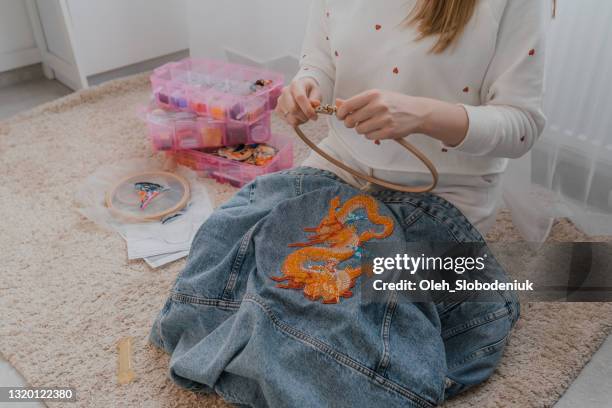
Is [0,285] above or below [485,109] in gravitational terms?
below

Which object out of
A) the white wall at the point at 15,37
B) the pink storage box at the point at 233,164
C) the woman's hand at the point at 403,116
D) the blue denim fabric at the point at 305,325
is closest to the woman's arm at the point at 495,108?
the woman's hand at the point at 403,116

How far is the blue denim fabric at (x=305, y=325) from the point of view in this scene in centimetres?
73

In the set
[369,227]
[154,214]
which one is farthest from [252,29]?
[369,227]

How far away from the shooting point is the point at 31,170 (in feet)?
4.70

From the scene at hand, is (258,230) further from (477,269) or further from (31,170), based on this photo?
(31,170)

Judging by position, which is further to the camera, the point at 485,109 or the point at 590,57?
the point at 590,57

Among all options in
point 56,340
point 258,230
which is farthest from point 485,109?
point 56,340

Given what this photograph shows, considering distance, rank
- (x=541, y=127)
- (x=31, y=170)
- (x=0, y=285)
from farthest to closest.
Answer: (x=31, y=170), (x=0, y=285), (x=541, y=127)

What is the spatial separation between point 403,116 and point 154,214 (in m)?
0.71

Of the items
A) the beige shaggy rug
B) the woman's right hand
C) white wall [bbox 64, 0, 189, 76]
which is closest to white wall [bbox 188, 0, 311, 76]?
white wall [bbox 64, 0, 189, 76]

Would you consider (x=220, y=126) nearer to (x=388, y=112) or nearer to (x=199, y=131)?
(x=199, y=131)

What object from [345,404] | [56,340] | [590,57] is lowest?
[56,340]

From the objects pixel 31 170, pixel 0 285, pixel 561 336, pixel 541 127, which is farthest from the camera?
pixel 31 170

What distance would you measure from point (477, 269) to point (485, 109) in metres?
0.25
